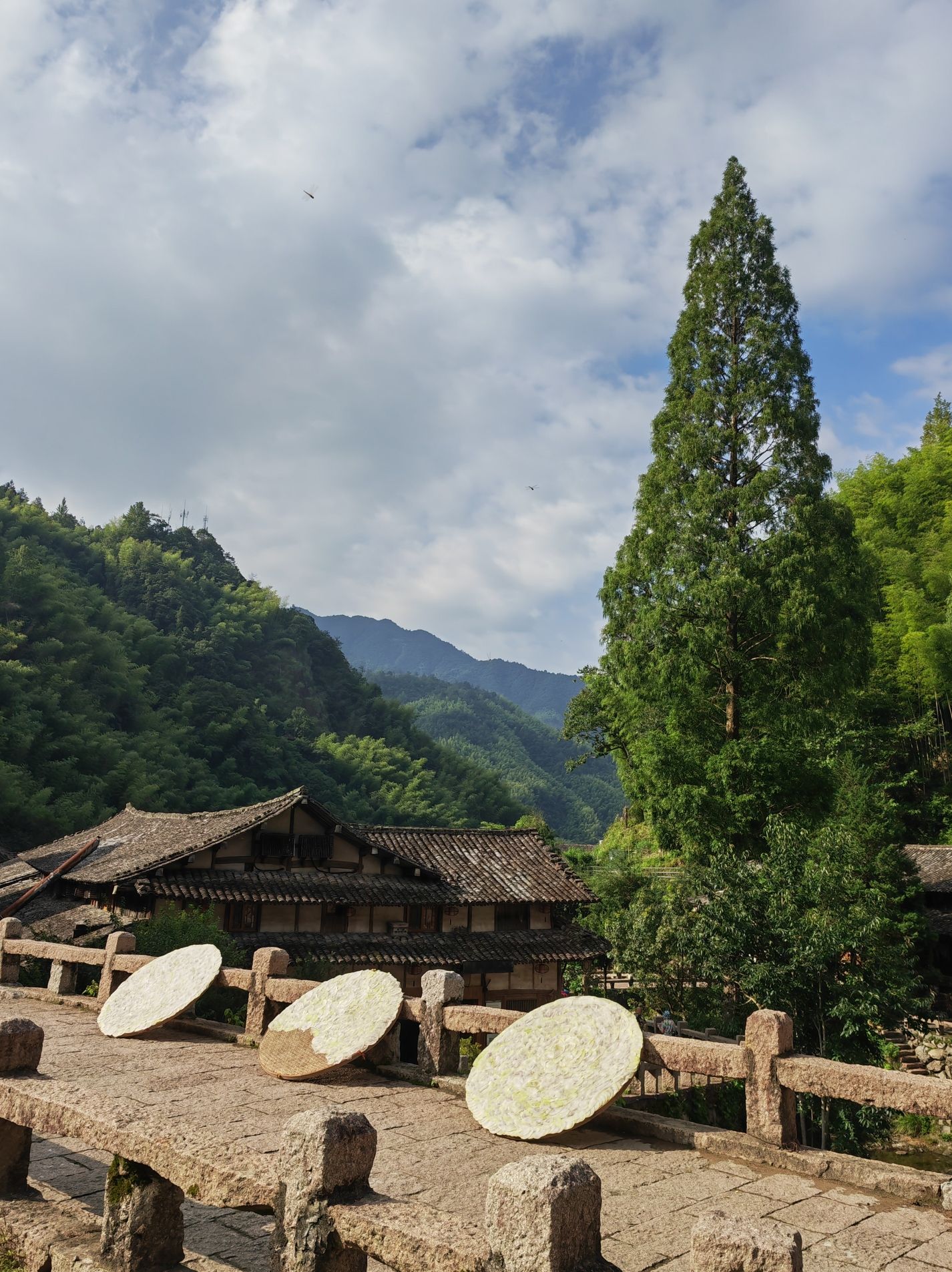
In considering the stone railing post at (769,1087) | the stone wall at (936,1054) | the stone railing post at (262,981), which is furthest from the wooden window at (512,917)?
the stone railing post at (769,1087)

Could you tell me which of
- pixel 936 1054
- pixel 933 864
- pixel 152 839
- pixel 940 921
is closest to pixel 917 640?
pixel 933 864

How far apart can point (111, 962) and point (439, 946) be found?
14.0 metres

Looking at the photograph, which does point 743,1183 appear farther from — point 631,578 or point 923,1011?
point 631,578

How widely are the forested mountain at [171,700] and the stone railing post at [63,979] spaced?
32.4 m

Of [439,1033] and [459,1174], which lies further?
[439,1033]

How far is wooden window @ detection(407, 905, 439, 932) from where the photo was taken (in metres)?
24.6

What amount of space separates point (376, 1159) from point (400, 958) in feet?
58.9

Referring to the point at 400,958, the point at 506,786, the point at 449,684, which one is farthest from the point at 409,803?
the point at 449,684

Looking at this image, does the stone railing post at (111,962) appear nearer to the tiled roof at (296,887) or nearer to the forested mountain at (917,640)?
the tiled roof at (296,887)

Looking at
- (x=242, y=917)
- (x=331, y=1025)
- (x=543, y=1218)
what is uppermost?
(x=543, y=1218)

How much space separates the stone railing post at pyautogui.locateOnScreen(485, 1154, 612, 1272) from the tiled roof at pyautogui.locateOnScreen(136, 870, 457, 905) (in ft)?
61.3

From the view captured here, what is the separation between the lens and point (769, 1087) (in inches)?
229

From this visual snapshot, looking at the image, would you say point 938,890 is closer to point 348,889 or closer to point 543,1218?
point 348,889

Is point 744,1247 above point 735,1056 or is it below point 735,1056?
above
